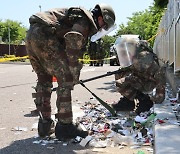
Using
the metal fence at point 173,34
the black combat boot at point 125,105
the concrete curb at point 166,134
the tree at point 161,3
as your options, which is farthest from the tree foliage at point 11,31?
the concrete curb at point 166,134

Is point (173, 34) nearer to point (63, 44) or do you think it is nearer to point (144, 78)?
point (144, 78)

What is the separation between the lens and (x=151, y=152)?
4.28 metres

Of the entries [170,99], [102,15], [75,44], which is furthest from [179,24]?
[75,44]

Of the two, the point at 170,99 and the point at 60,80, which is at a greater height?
the point at 60,80

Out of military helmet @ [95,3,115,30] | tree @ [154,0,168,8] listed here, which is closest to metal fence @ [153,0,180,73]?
military helmet @ [95,3,115,30]

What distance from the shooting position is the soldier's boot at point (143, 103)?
21.0ft

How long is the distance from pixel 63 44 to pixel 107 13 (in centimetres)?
67

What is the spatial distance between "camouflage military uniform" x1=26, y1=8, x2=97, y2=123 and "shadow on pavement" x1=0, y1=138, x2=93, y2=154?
1.16 feet

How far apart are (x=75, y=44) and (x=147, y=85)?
2447 mm

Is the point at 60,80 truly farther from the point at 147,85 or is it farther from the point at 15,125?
the point at 147,85

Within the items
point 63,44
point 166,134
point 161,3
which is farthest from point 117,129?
point 161,3

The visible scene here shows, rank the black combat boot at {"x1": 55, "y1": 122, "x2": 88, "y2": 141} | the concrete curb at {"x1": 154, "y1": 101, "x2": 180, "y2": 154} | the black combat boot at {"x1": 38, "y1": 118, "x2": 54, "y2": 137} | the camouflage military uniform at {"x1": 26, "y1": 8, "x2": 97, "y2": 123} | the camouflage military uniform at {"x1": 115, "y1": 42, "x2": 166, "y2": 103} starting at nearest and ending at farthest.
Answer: the concrete curb at {"x1": 154, "y1": 101, "x2": 180, "y2": 154} < the camouflage military uniform at {"x1": 26, "y1": 8, "x2": 97, "y2": 123} < the black combat boot at {"x1": 55, "y1": 122, "x2": 88, "y2": 141} < the black combat boot at {"x1": 38, "y1": 118, "x2": 54, "y2": 137} < the camouflage military uniform at {"x1": 115, "y1": 42, "x2": 166, "y2": 103}

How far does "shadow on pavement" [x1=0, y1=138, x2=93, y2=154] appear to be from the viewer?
14.4 ft

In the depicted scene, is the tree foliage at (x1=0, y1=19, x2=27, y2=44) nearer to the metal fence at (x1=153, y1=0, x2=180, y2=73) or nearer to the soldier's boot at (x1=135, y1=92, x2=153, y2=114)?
the metal fence at (x1=153, y1=0, x2=180, y2=73)
